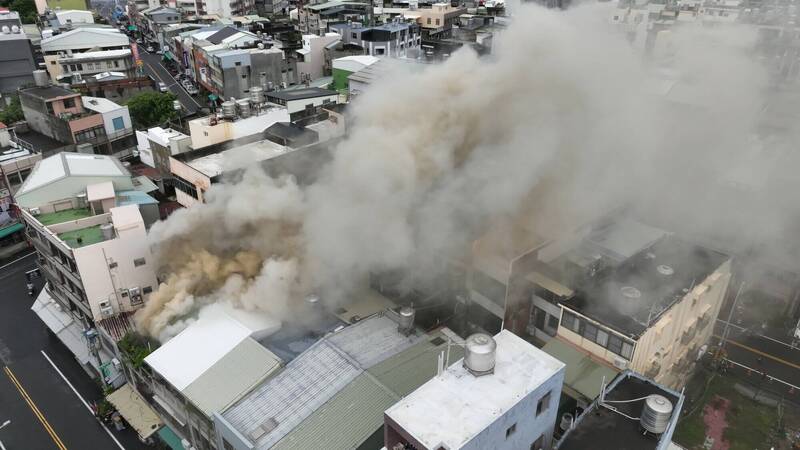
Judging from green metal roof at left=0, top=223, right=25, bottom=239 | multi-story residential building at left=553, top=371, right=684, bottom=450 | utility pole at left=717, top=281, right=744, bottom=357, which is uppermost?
multi-story residential building at left=553, top=371, right=684, bottom=450

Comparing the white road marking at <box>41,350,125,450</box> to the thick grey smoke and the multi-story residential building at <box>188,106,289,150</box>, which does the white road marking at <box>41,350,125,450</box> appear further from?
the multi-story residential building at <box>188,106,289,150</box>

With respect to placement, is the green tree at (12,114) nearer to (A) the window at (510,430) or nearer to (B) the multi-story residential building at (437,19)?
(A) the window at (510,430)

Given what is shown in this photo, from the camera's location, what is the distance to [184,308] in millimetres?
16984

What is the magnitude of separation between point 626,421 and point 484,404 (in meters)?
3.73

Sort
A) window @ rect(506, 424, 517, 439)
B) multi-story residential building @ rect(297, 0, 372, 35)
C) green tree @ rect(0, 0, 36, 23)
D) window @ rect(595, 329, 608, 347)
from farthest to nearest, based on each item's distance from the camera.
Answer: green tree @ rect(0, 0, 36, 23) < multi-story residential building @ rect(297, 0, 372, 35) < window @ rect(595, 329, 608, 347) < window @ rect(506, 424, 517, 439)

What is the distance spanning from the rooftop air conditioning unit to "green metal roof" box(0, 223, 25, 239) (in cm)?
1128

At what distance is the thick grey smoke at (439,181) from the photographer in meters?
18.1

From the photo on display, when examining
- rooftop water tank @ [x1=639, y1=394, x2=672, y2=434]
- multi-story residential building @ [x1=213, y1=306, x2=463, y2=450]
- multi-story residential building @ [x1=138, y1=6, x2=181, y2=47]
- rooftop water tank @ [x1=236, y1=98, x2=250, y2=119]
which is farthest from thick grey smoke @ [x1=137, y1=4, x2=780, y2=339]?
multi-story residential building @ [x1=138, y1=6, x2=181, y2=47]

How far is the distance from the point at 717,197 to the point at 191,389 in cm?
2103

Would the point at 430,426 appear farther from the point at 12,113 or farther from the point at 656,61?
the point at 12,113

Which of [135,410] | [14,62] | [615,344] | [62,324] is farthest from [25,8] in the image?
[615,344]

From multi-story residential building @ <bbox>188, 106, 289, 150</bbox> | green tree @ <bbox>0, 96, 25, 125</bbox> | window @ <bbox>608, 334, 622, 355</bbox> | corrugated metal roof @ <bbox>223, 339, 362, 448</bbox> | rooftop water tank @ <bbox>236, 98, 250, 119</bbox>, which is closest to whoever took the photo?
corrugated metal roof @ <bbox>223, 339, 362, 448</bbox>

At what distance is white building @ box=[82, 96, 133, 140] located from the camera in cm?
3288

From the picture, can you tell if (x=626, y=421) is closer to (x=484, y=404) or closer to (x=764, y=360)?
(x=484, y=404)
